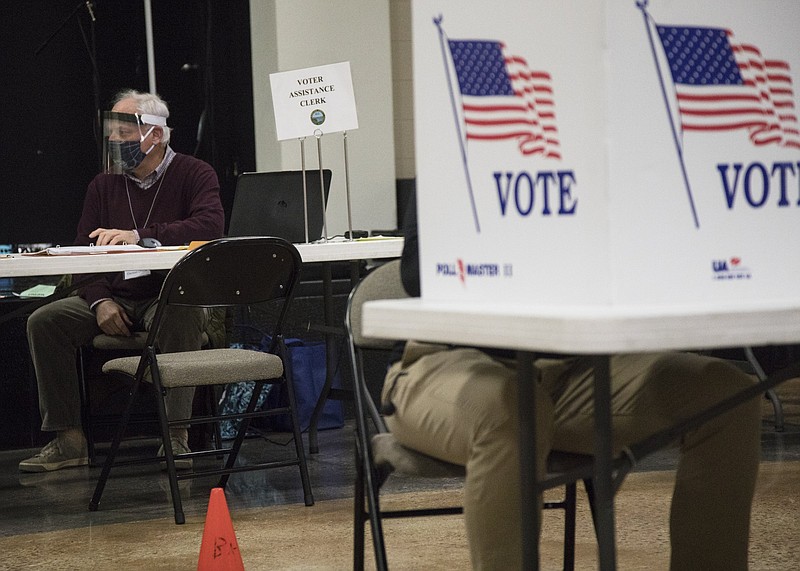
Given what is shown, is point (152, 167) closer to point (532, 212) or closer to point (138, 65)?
point (138, 65)

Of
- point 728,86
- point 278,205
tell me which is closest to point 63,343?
point 278,205

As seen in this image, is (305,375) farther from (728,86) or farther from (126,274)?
(728,86)

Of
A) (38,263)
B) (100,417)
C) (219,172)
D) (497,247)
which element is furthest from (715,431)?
(219,172)

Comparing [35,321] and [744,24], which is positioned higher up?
[744,24]

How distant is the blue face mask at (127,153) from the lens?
4.38m

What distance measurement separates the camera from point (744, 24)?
4.65ft

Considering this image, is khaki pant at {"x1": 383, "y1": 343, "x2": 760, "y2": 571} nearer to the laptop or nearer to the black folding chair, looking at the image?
the black folding chair

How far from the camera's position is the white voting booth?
4.33 feet

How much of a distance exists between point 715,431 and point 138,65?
4.93 meters

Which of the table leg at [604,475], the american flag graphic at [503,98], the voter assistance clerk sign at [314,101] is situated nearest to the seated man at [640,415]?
the table leg at [604,475]

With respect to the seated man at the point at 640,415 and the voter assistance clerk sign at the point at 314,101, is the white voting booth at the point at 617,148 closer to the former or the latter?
the seated man at the point at 640,415

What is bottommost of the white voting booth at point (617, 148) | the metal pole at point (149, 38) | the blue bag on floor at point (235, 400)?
the blue bag on floor at point (235, 400)

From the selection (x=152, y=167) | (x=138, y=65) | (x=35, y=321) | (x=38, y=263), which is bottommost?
(x=35, y=321)

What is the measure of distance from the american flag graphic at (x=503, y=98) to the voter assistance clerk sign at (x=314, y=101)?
8.85ft
